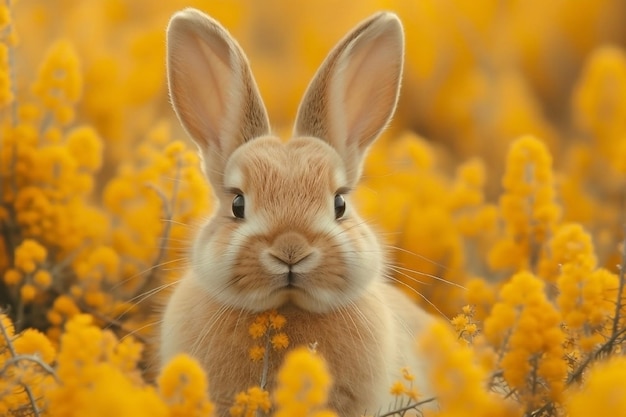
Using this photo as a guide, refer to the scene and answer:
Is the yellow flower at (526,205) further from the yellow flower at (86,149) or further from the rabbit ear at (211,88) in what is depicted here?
the yellow flower at (86,149)

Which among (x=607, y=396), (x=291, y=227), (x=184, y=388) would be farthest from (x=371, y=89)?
(x=607, y=396)

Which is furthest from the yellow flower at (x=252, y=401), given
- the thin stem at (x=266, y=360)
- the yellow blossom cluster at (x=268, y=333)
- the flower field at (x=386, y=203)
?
the yellow blossom cluster at (x=268, y=333)

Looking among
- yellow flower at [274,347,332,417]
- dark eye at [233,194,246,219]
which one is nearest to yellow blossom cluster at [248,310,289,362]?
dark eye at [233,194,246,219]

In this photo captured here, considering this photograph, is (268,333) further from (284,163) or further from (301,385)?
(301,385)

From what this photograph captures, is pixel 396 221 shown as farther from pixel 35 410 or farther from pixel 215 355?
pixel 35 410

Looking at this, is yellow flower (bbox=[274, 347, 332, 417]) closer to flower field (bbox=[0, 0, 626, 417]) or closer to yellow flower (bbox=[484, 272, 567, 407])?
flower field (bbox=[0, 0, 626, 417])

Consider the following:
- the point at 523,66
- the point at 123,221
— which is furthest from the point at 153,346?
the point at 523,66
